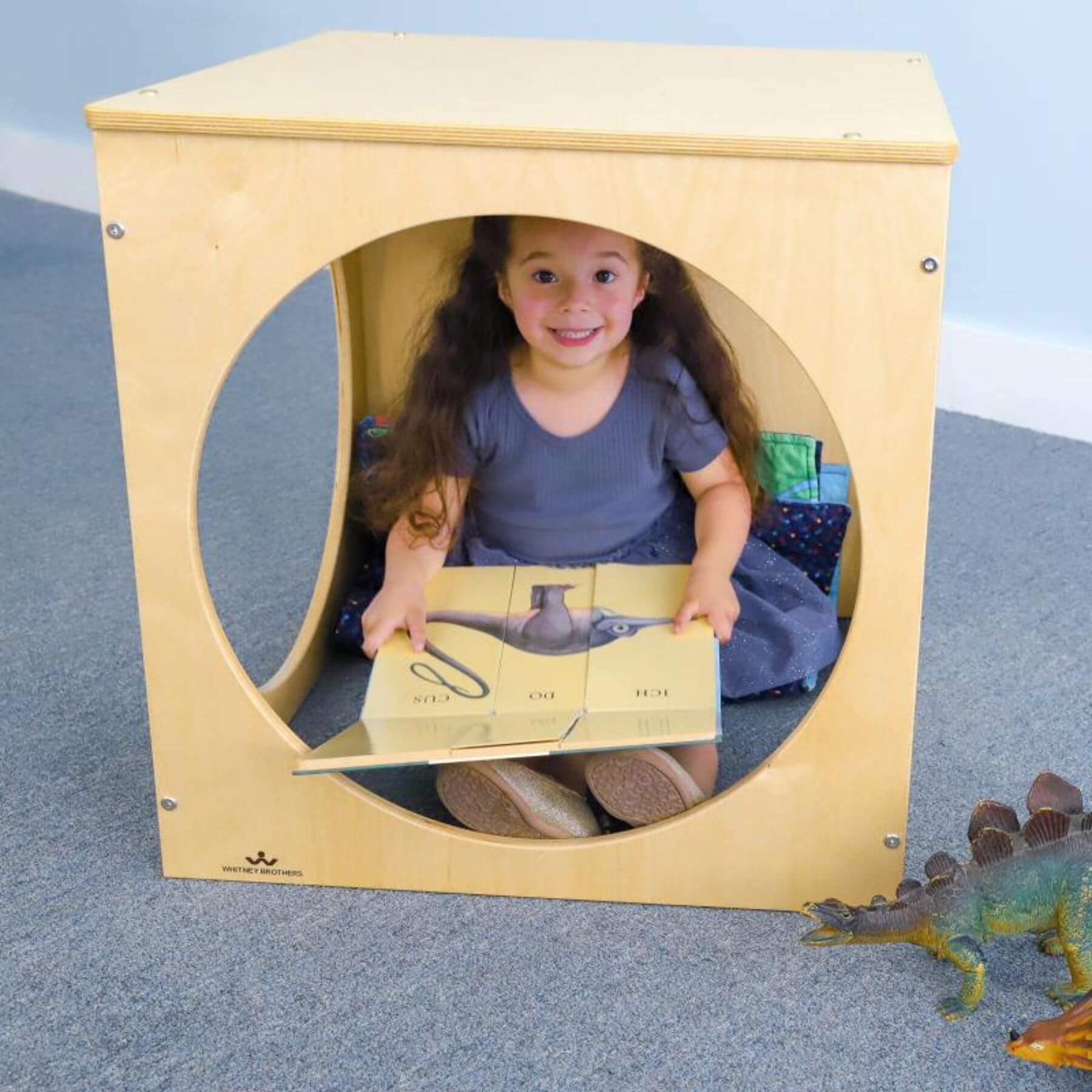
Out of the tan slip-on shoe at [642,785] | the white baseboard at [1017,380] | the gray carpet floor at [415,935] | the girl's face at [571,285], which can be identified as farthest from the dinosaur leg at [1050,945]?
the white baseboard at [1017,380]

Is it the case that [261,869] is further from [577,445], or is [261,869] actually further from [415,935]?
[577,445]

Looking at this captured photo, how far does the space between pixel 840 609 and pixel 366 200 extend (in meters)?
0.69

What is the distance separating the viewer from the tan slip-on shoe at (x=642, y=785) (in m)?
1.07

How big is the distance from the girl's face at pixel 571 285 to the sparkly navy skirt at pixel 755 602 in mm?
162

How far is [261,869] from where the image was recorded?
108 centimetres

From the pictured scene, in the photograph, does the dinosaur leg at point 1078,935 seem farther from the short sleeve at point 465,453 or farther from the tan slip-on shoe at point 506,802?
the short sleeve at point 465,453

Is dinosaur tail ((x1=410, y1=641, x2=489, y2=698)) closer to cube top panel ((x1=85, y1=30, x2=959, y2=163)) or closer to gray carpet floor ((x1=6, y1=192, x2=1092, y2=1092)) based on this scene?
gray carpet floor ((x1=6, y1=192, x2=1092, y2=1092))

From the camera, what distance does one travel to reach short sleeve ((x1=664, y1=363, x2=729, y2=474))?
1.25 meters

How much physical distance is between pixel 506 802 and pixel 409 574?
0.68 ft

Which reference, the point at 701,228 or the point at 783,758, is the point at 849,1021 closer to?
the point at 783,758

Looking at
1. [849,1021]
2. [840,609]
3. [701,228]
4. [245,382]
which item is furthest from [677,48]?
[245,382]

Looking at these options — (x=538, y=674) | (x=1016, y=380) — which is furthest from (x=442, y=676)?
(x=1016, y=380)

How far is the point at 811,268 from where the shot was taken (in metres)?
0.90

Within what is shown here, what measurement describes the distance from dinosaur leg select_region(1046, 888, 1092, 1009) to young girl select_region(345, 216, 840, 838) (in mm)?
348
